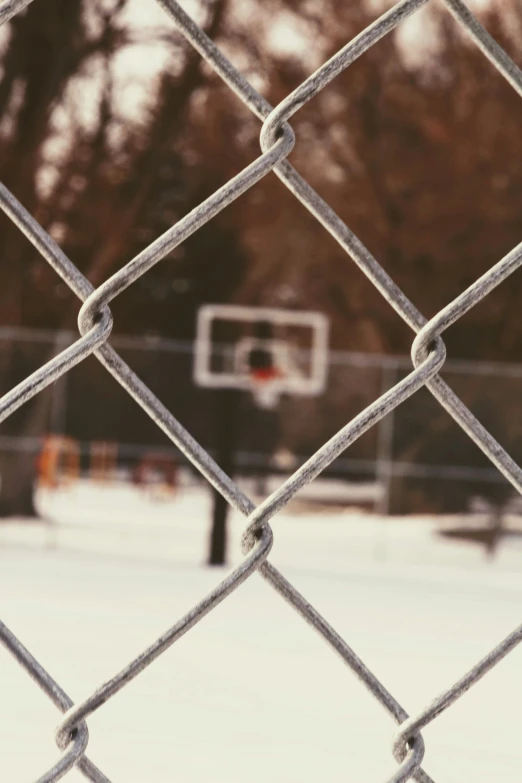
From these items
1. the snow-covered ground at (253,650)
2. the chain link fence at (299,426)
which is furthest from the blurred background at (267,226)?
the snow-covered ground at (253,650)

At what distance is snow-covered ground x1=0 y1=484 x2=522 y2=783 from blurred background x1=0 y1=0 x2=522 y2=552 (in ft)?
2.48

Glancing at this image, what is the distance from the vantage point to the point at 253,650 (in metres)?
4.79

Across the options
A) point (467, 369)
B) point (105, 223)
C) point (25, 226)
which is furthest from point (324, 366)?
point (25, 226)

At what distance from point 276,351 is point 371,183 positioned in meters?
4.37

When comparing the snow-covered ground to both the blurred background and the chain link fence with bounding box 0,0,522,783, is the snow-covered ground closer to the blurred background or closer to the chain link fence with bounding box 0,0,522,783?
the blurred background

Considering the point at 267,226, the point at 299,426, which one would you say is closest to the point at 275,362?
the point at 299,426

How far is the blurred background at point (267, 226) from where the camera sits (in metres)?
9.48

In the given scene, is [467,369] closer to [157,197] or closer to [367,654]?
[367,654]

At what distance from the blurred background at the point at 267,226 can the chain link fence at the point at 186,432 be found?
7.95m

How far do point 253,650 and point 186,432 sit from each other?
4377mm

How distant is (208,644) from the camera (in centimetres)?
483

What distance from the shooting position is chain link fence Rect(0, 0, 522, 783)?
57cm

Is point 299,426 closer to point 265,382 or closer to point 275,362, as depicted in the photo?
point 275,362

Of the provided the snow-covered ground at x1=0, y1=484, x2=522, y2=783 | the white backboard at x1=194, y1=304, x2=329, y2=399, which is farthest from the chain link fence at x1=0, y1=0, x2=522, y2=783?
the white backboard at x1=194, y1=304, x2=329, y2=399
